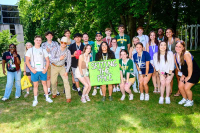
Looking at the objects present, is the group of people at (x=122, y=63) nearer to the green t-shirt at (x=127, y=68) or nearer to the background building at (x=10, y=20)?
the green t-shirt at (x=127, y=68)

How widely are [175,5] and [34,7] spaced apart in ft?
47.2

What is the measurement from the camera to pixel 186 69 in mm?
5188

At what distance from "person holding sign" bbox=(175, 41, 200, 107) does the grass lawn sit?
0.62m

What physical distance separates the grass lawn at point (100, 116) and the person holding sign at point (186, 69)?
62 cm

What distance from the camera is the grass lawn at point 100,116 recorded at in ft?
13.9

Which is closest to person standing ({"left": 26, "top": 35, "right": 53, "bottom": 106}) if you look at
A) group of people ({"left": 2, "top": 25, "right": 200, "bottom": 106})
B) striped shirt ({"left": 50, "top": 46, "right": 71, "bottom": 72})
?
group of people ({"left": 2, "top": 25, "right": 200, "bottom": 106})

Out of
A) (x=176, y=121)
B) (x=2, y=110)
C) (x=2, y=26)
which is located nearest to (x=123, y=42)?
(x=176, y=121)

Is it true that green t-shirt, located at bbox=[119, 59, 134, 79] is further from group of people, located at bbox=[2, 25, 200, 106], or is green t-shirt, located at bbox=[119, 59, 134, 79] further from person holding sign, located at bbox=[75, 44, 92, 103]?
person holding sign, located at bbox=[75, 44, 92, 103]

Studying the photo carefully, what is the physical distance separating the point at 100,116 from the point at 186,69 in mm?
2770

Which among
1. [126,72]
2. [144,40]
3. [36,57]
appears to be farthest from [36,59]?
[144,40]

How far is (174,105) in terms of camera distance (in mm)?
5527

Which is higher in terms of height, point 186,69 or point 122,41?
point 122,41

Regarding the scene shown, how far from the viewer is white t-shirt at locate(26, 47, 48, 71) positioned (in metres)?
5.56

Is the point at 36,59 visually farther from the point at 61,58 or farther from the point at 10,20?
A: the point at 10,20
